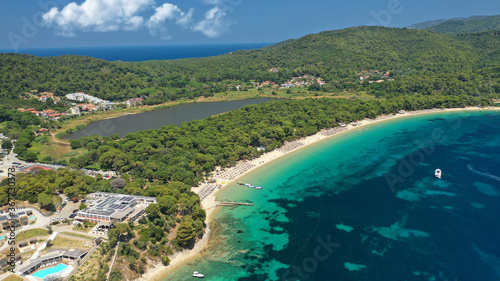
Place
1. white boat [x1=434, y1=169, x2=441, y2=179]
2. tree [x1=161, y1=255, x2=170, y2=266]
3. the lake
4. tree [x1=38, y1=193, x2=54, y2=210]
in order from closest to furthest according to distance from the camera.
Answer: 1. tree [x1=161, y1=255, x2=170, y2=266]
2. tree [x1=38, y1=193, x2=54, y2=210]
3. white boat [x1=434, y1=169, x2=441, y2=179]
4. the lake

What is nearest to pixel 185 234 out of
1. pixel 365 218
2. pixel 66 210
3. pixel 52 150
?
pixel 66 210

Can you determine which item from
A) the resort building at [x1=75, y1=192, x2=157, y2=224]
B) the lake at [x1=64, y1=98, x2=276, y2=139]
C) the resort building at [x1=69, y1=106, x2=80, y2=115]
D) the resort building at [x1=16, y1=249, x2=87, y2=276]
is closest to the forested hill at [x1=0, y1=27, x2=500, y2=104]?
the lake at [x1=64, y1=98, x2=276, y2=139]

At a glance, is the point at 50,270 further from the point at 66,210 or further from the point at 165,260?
the point at 165,260

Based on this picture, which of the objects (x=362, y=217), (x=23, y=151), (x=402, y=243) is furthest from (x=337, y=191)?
(x=23, y=151)

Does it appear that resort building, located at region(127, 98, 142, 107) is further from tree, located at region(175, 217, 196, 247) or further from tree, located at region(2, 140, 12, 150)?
tree, located at region(175, 217, 196, 247)

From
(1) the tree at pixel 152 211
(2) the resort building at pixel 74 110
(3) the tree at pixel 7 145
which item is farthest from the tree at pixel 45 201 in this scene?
(2) the resort building at pixel 74 110

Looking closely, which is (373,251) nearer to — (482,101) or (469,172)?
(469,172)

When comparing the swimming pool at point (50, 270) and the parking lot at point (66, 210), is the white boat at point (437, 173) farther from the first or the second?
the parking lot at point (66, 210)
